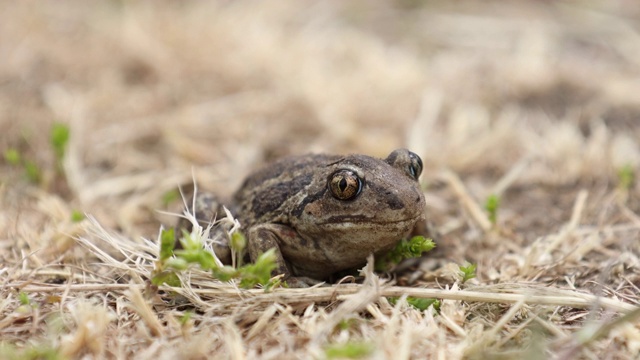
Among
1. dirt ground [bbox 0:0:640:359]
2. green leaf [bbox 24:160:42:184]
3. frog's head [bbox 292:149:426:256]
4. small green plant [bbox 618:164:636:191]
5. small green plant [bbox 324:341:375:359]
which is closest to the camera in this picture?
small green plant [bbox 324:341:375:359]

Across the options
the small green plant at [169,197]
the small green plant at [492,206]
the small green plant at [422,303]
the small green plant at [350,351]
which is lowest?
the small green plant at [422,303]

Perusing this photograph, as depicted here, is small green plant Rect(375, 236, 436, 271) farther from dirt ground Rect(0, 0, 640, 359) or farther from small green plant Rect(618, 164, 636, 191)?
small green plant Rect(618, 164, 636, 191)

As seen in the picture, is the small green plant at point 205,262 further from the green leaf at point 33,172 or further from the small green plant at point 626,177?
the small green plant at point 626,177

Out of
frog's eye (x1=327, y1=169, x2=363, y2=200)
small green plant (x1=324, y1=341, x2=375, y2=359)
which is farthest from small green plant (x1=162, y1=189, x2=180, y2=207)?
small green plant (x1=324, y1=341, x2=375, y2=359)

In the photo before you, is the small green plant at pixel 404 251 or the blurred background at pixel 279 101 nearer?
the small green plant at pixel 404 251

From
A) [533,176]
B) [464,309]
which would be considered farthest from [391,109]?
[464,309]

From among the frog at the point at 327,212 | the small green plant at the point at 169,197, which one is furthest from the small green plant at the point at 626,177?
the small green plant at the point at 169,197
